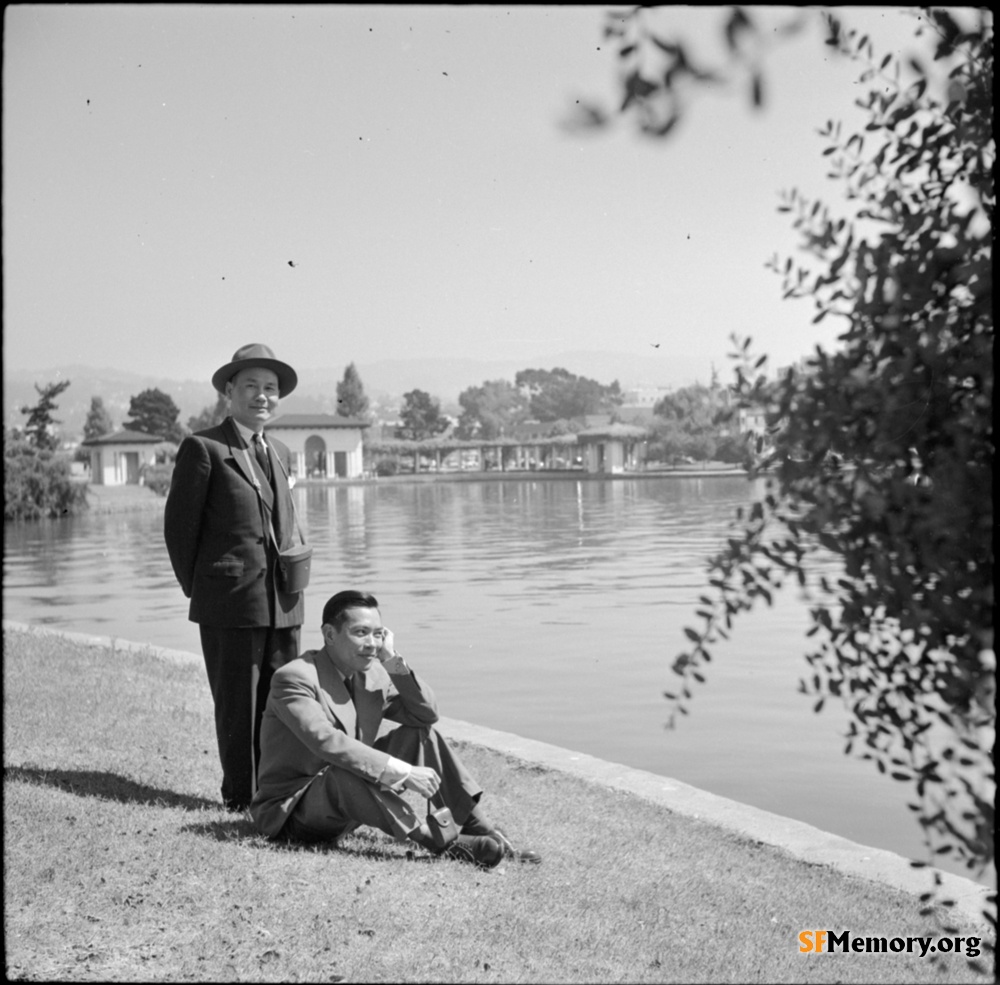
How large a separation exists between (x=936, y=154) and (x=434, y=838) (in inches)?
107

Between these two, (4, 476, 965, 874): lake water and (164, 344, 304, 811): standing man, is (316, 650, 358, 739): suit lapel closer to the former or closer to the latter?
(164, 344, 304, 811): standing man

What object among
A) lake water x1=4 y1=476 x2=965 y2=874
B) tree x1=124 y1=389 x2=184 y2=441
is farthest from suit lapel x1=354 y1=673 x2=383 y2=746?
tree x1=124 y1=389 x2=184 y2=441

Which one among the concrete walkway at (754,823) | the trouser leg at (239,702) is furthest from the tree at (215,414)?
the concrete walkway at (754,823)

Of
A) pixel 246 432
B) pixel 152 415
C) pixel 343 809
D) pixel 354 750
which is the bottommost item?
pixel 343 809

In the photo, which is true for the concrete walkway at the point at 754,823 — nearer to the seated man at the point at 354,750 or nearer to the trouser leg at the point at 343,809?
the seated man at the point at 354,750

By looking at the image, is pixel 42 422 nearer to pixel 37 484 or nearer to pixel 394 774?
pixel 37 484

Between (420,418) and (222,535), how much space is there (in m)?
96.2

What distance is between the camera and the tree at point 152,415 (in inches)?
3137

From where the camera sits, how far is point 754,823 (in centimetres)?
470

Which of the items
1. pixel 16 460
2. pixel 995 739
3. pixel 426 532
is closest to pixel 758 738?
pixel 995 739

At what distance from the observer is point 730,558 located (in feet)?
5.83

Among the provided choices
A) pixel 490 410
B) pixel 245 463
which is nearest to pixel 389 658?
pixel 245 463

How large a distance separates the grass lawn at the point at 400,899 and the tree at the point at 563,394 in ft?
334

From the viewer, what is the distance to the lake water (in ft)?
21.0
